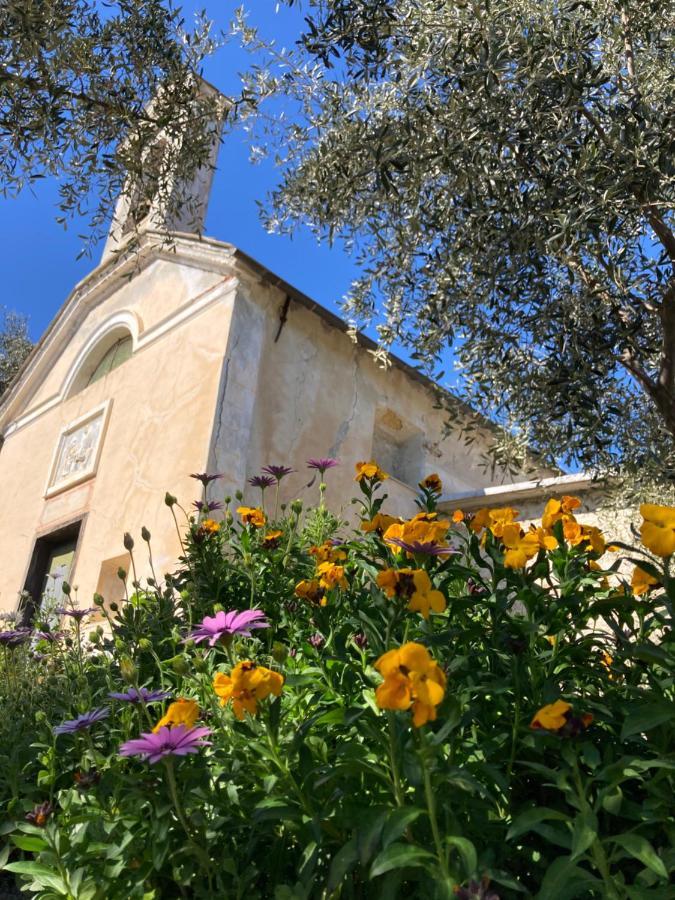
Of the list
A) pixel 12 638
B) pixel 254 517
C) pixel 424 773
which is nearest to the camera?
pixel 424 773

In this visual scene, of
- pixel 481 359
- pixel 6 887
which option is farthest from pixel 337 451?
pixel 6 887

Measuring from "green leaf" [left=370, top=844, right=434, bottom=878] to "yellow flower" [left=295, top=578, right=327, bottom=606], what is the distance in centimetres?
109

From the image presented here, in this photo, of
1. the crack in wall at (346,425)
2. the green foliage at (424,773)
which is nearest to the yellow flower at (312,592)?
the green foliage at (424,773)

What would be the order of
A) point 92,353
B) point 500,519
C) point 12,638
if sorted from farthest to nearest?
point 92,353, point 12,638, point 500,519

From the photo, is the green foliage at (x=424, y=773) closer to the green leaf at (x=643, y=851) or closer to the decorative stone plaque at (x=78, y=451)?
the green leaf at (x=643, y=851)

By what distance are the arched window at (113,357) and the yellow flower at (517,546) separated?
10.8m

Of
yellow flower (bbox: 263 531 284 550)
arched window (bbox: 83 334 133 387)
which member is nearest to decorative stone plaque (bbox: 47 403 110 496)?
arched window (bbox: 83 334 133 387)

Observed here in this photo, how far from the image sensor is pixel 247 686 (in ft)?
6.21

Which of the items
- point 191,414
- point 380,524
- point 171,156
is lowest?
point 380,524

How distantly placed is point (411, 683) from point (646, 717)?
608 millimetres

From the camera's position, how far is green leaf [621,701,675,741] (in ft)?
5.73

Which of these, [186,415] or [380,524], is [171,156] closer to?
[380,524]

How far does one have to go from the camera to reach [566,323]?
16.1 feet

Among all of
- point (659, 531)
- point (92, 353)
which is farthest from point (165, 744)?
point (92, 353)
